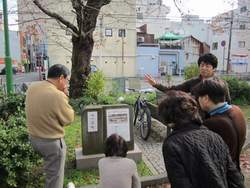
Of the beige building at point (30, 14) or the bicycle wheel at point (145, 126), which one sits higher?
the beige building at point (30, 14)

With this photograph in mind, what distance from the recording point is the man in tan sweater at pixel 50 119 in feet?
7.57

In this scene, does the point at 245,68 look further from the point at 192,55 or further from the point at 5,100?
the point at 5,100

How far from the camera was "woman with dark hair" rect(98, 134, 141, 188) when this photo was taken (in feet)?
6.76

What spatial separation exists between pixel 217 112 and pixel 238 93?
9.59 metres

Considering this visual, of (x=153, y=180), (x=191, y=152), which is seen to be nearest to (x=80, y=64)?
(x=153, y=180)

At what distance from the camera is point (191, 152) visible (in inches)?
52.5

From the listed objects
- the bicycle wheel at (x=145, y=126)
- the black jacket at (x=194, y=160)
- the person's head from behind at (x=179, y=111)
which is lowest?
the bicycle wheel at (x=145, y=126)

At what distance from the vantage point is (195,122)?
1.47 metres

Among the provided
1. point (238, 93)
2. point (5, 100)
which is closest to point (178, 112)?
point (5, 100)

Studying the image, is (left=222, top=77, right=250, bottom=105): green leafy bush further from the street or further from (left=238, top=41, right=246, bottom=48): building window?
(left=238, top=41, right=246, bottom=48): building window

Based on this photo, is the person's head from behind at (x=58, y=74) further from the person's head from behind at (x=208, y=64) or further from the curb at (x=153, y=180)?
the curb at (x=153, y=180)

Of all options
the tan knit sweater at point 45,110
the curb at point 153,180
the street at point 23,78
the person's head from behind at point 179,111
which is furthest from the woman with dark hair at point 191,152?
the street at point 23,78

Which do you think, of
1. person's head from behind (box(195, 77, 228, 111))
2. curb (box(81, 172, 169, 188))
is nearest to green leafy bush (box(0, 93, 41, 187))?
curb (box(81, 172, 169, 188))

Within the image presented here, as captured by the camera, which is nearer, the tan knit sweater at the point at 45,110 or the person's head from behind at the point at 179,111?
the person's head from behind at the point at 179,111
